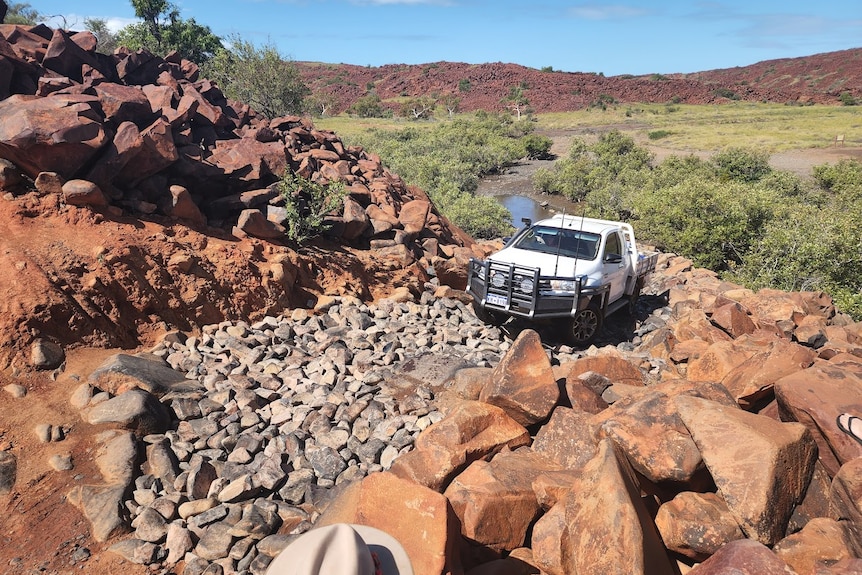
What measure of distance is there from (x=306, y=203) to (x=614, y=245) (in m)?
5.77

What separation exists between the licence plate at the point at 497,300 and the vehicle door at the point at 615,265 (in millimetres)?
1833

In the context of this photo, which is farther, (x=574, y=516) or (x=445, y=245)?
(x=445, y=245)

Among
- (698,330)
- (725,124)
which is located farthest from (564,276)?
(725,124)

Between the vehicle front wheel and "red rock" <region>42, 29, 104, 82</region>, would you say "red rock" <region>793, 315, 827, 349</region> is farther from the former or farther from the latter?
"red rock" <region>42, 29, 104, 82</region>

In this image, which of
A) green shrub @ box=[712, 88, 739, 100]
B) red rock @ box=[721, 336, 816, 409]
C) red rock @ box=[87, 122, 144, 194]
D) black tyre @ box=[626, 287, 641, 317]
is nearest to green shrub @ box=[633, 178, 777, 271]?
black tyre @ box=[626, 287, 641, 317]

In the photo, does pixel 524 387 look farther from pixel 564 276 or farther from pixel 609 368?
pixel 564 276

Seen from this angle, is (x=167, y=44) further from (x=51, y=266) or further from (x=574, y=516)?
(x=574, y=516)

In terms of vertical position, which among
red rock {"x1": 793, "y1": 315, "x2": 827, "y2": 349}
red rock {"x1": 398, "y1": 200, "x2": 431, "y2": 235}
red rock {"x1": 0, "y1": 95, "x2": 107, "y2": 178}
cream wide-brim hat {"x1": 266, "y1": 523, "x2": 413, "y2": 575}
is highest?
red rock {"x1": 0, "y1": 95, "x2": 107, "y2": 178}

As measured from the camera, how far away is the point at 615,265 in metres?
9.27

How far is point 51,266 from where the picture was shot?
6527 millimetres

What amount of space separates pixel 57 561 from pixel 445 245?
31.2 feet

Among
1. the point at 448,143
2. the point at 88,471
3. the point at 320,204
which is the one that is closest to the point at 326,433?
the point at 88,471

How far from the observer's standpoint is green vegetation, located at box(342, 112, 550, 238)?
59.4 feet

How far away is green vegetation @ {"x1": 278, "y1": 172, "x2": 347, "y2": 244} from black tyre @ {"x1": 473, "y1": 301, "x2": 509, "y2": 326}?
3.12 meters
